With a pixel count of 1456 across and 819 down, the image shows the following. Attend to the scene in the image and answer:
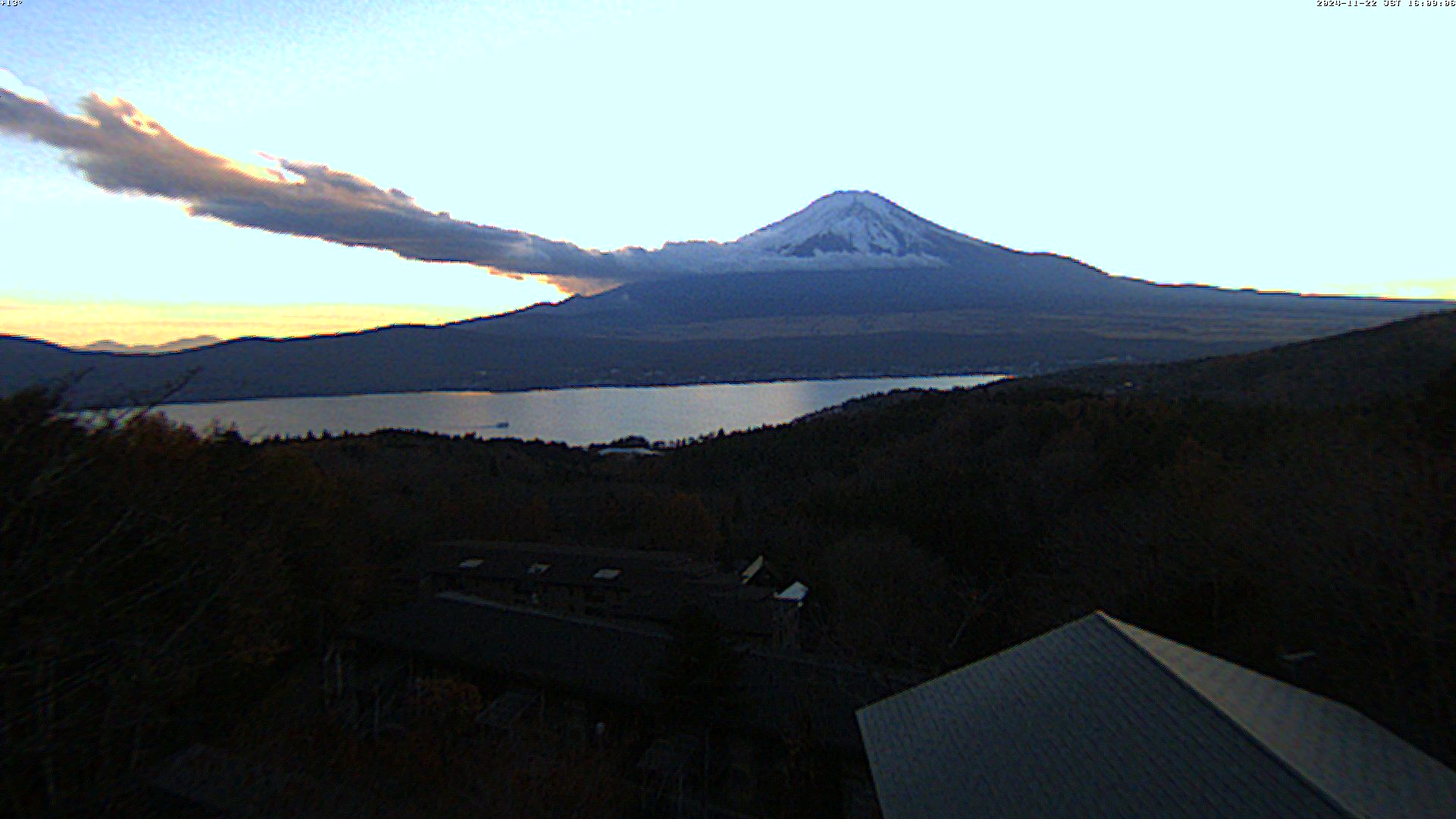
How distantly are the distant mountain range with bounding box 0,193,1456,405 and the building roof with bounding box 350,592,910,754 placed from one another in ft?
133

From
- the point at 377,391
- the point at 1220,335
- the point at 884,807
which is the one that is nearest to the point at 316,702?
the point at 884,807

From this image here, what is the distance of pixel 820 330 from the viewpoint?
144000 millimetres

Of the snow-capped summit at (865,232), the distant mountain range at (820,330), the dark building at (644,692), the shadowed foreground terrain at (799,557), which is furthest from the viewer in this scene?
the snow-capped summit at (865,232)

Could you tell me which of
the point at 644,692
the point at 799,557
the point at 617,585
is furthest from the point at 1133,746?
the point at 799,557

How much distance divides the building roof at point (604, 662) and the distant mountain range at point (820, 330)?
40.6 meters

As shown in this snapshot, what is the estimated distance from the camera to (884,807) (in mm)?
5191

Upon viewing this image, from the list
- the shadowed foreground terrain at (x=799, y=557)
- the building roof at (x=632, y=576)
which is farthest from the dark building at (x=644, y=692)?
the building roof at (x=632, y=576)

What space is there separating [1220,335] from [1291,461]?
105772mm

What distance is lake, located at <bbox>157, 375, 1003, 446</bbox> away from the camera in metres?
53.8

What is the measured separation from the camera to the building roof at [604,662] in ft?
30.5

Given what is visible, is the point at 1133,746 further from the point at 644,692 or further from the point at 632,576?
the point at 632,576

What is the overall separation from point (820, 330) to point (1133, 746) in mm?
141726

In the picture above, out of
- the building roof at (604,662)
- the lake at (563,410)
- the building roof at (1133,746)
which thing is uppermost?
the building roof at (1133,746)

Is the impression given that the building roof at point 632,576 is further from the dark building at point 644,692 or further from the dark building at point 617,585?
the dark building at point 644,692
